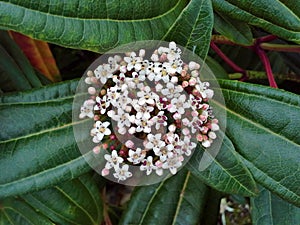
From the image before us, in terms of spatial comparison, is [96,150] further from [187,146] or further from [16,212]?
[16,212]

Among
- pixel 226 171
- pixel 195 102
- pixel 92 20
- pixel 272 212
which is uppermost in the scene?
pixel 92 20

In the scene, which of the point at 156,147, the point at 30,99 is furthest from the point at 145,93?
the point at 30,99

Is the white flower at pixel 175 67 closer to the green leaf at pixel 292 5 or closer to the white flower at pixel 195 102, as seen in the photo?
the white flower at pixel 195 102

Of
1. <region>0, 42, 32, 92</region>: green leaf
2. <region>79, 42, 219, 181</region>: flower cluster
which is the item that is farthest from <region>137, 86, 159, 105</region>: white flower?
<region>0, 42, 32, 92</region>: green leaf

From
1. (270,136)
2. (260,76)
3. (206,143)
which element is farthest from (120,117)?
(260,76)

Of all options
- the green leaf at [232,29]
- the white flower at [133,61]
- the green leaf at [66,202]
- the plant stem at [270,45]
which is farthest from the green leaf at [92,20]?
the green leaf at [66,202]
